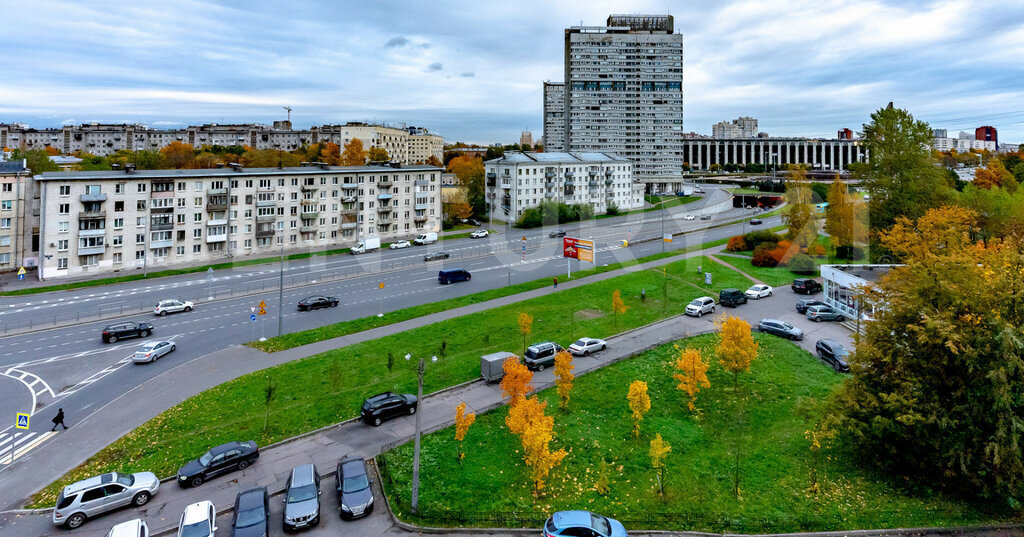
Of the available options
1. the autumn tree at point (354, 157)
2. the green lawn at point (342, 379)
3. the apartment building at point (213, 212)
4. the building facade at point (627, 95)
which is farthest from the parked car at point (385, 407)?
the building facade at point (627, 95)

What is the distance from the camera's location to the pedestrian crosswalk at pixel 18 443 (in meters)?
Answer: 21.5

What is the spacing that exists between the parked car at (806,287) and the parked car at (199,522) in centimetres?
4566

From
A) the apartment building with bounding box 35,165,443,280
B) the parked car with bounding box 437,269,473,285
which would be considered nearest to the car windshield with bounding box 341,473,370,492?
the parked car with bounding box 437,269,473,285

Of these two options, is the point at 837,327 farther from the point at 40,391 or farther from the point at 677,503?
the point at 40,391

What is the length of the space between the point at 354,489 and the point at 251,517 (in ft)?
10.2

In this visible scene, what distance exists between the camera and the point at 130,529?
15484mm

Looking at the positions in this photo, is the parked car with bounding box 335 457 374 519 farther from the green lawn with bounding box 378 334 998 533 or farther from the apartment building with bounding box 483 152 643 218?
the apartment building with bounding box 483 152 643 218

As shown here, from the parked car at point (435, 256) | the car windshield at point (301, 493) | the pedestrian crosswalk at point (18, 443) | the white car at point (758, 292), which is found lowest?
the pedestrian crosswalk at point (18, 443)

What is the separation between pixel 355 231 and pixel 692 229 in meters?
49.8

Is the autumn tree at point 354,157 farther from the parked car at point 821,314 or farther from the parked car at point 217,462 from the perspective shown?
the parked car at point 217,462

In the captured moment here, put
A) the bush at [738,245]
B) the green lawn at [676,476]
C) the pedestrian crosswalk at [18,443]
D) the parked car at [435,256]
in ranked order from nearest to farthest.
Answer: the green lawn at [676,476] → the pedestrian crosswalk at [18,443] → the parked car at [435,256] → the bush at [738,245]

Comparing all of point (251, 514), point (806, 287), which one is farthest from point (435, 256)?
point (251, 514)

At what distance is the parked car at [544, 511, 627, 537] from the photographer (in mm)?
15617

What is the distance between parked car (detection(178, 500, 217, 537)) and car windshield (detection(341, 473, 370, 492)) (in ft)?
12.5
